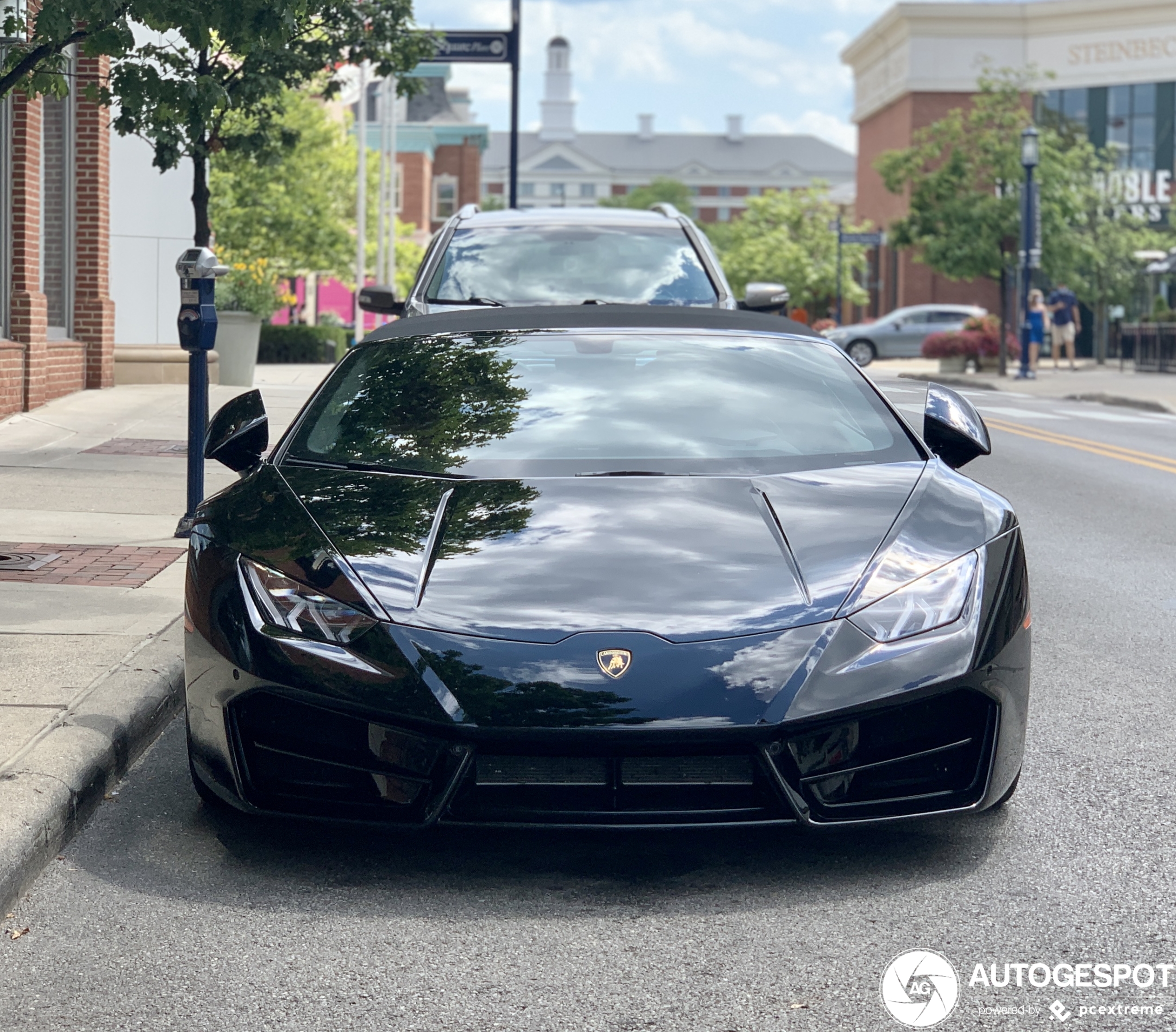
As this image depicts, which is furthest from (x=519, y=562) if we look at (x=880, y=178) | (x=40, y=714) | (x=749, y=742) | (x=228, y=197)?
(x=880, y=178)

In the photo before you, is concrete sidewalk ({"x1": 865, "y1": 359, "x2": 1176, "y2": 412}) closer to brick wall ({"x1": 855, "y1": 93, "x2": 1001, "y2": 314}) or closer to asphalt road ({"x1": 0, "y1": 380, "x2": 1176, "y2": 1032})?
brick wall ({"x1": 855, "y1": 93, "x2": 1001, "y2": 314})

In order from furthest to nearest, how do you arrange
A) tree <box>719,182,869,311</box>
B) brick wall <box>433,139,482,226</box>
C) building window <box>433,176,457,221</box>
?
brick wall <box>433,139,482,226</box>, building window <box>433,176,457,221</box>, tree <box>719,182,869,311</box>

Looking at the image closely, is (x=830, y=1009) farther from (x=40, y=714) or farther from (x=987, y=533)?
(x=40, y=714)

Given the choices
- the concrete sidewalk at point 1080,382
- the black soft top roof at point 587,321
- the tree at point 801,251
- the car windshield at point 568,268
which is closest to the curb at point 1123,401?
the concrete sidewalk at point 1080,382

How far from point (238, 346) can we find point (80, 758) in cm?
1740

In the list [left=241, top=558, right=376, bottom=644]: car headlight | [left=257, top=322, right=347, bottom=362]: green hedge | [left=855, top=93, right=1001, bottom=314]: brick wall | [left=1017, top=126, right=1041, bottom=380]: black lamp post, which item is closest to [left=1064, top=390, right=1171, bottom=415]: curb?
[left=1017, top=126, right=1041, bottom=380]: black lamp post

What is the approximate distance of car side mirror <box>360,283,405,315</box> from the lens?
9.81 metres

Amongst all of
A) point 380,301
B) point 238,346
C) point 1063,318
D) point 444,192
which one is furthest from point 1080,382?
point 444,192

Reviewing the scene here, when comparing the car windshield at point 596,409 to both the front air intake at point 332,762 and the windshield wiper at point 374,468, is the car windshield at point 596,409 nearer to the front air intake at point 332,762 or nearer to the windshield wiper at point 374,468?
the windshield wiper at point 374,468

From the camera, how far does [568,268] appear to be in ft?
30.5

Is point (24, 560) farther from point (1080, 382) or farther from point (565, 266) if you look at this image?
point (1080, 382)

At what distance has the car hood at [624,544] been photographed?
386cm

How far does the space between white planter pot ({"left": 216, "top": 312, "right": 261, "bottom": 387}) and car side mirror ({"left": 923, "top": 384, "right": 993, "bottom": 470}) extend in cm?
1655

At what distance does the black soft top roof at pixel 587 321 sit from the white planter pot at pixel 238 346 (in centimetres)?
1564
